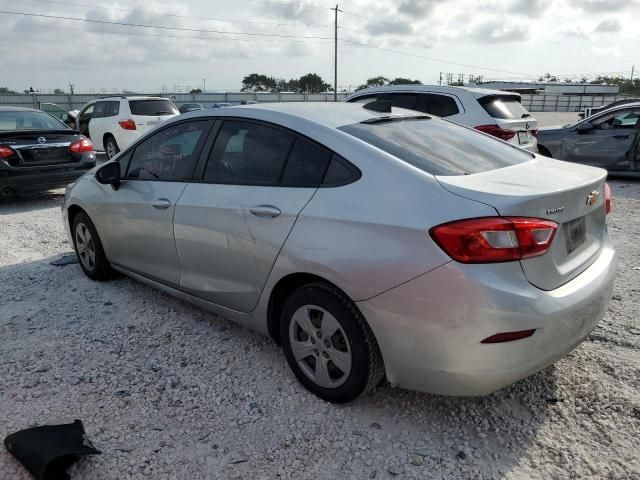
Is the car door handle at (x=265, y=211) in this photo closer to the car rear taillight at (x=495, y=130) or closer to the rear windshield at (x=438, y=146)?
the rear windshield at (x=438, y=146)

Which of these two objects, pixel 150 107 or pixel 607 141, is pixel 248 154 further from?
pixel 150 107

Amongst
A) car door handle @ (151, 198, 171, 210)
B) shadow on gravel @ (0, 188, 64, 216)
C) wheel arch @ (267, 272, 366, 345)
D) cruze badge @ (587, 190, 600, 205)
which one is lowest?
shadow on gravel @ (0, 188, 64, 216)

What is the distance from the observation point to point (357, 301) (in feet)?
8.39

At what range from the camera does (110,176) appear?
418 centimetres

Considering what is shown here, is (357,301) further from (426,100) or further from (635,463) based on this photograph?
(426,100)

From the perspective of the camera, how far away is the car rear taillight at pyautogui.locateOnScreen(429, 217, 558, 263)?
2250 mm

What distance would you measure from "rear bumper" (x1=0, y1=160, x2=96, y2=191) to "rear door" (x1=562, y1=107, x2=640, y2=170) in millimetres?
8863

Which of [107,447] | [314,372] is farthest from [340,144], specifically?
[107,447]

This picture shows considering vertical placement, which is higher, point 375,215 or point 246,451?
point 375,215

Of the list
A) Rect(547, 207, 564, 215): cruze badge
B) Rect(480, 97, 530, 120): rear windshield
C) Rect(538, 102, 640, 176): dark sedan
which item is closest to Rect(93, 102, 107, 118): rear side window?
Rect(480, 97, 530, 120): rear windshield

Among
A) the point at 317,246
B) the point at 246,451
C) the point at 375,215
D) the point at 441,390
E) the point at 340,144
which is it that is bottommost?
the point at 246,451

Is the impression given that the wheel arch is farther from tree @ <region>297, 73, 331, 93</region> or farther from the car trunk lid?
tree @ <region>297, 73, 331, 93</region>

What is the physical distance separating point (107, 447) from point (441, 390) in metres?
1.65

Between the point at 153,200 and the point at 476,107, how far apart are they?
5636 mm
